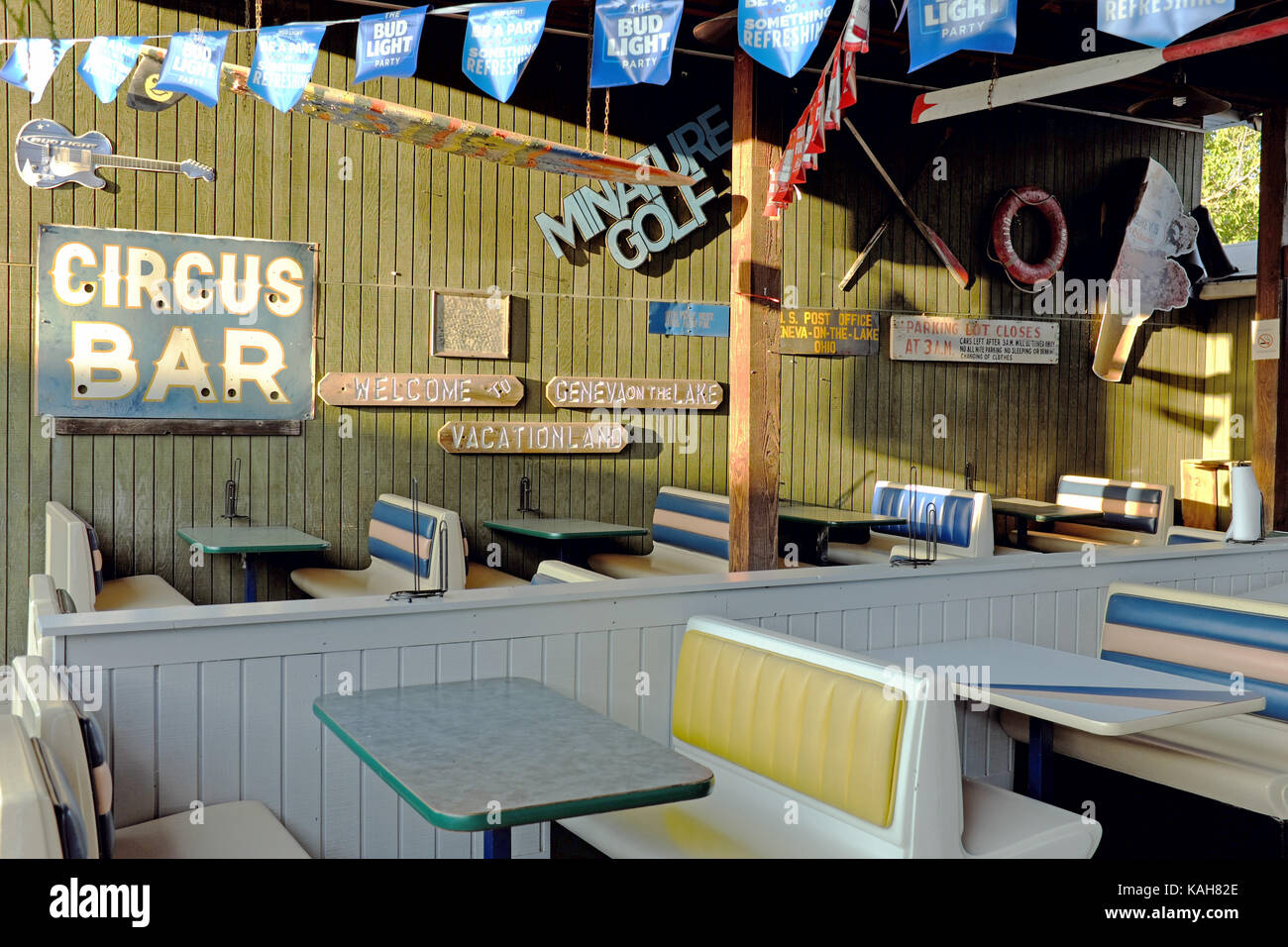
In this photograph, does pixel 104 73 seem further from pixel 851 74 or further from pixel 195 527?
pixel 851 74

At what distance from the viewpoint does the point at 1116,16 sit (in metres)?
3.29

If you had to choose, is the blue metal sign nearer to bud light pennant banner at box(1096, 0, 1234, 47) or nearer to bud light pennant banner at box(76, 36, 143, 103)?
bud light pennant banner at box(76, 36, 143, 103)

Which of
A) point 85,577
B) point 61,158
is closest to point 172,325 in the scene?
point 61,158

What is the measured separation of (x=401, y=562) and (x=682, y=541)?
162cm

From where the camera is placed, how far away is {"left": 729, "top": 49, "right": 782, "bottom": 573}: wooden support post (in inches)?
184

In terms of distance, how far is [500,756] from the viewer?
228 centimetres

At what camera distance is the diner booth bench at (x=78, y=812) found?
1737 millimetres

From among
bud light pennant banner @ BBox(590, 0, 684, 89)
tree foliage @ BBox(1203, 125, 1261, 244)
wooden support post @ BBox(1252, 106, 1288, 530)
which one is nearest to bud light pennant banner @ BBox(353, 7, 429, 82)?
bud light pennant banner @ BBox(590, 0, 684, 89)

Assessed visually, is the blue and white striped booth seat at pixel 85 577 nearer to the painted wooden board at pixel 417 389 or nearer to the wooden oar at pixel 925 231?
the painted wooden board at pixel 417 389

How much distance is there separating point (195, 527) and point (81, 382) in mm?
826

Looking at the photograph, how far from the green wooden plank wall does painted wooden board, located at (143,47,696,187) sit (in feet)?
2.71

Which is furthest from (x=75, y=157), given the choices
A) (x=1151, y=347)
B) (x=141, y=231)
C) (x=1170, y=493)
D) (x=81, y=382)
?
(x=1151, y=347)

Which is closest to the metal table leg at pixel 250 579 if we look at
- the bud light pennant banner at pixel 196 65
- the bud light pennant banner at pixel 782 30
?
the bud light pennant banner at pixel 196 65

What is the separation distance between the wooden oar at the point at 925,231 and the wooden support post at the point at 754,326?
2578 mm
